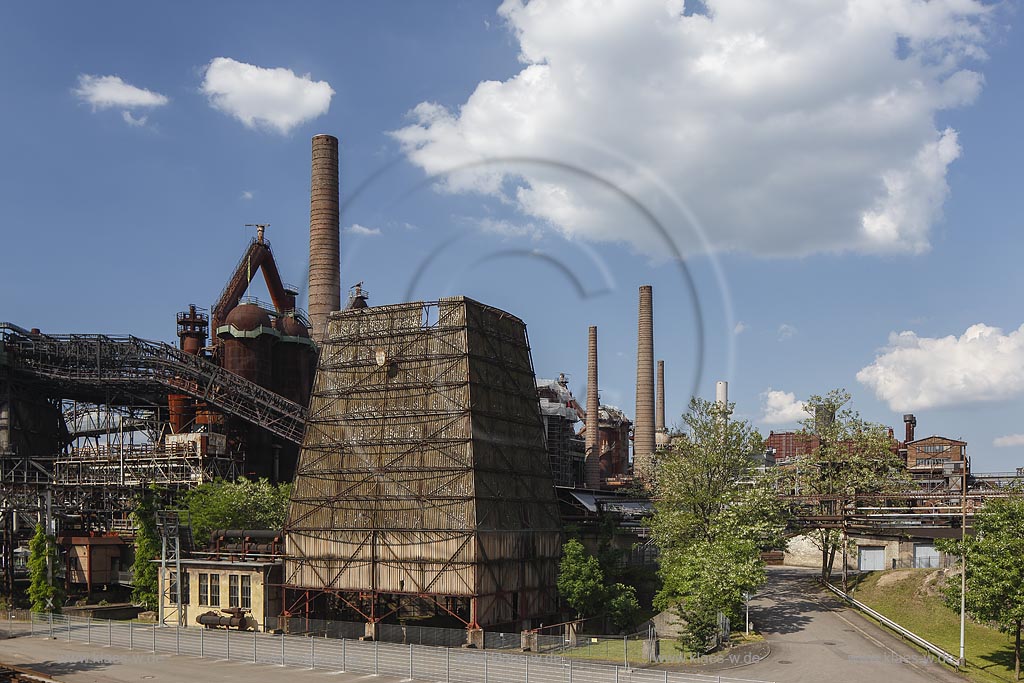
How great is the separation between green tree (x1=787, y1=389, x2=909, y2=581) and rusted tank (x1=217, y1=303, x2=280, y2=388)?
5730 cm

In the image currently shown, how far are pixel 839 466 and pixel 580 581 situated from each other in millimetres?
26011

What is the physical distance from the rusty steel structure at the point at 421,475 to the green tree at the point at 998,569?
2719 cm

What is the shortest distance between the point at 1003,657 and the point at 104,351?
85935 millimetres

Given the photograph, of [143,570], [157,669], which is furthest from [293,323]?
[157,669]

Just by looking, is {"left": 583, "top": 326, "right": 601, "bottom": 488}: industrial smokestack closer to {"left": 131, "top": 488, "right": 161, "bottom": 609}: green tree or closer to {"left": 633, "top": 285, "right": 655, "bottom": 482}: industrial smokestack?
{"left": 633, "top": 285, "right": 655, "bottom": 482}: industrial smokestack

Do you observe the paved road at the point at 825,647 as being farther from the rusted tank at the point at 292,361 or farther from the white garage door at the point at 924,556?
the rusted tank at the point at 292,361

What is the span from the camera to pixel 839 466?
74.4 m

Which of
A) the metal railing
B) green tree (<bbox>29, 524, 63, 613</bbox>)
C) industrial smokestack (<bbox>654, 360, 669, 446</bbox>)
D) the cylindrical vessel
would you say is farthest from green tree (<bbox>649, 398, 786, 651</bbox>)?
industrial smokestack (<bbox>654, 360, 669, 446</bbox>)

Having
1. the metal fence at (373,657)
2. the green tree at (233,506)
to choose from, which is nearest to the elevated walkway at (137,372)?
the green tree at (233,506)

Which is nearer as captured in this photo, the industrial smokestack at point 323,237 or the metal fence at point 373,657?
the metal fence at point 373,657

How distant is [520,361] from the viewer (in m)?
68.9

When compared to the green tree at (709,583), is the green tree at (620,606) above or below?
below

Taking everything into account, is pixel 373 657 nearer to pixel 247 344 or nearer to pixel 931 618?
pixel 931 618

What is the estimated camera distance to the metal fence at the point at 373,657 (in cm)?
4138
